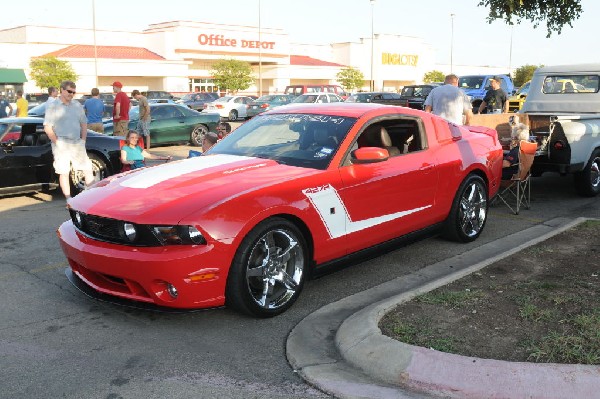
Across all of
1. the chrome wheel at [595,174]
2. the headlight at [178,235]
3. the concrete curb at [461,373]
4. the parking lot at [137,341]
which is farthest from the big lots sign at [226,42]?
the concrete curb at [461,373]

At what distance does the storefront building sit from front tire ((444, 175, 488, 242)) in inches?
1844

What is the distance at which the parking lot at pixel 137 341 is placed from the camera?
3.49 m

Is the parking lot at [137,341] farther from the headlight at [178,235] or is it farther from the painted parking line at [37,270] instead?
the headlight at [178,235]

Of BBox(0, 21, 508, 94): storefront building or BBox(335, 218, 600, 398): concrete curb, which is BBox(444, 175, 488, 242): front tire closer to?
BBox(335, 218, 600, 398): concrete curb

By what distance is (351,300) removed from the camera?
16.1ft

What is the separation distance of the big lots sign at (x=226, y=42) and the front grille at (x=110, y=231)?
63.7 m

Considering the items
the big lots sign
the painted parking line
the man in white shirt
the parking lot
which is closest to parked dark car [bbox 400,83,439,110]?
the man in white shirt

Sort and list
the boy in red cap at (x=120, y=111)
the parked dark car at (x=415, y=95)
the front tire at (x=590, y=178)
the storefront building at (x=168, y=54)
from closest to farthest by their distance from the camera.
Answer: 1. the front tire at (x=590, y=178)
2. the boy in red cap at (x=120, y=111)
3. the parked dark car at (x=415, y=95)
4. the storefront building at (x=168, y=54)

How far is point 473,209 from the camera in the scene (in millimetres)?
6758

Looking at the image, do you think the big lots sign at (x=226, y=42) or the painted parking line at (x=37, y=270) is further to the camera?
the big lots sign at (x=226, y=42)

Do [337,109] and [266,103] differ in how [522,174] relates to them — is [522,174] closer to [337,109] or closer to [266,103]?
[337,109]

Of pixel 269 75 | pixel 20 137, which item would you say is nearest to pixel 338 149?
pixel 20 137

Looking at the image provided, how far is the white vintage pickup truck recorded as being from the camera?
349 inches

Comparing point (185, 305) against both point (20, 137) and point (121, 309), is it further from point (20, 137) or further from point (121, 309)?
point (20, 137)
